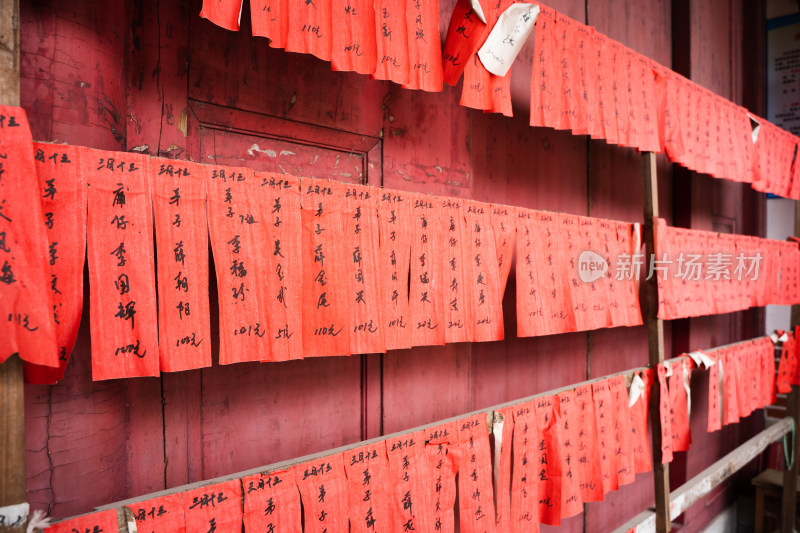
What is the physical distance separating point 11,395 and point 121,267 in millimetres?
258

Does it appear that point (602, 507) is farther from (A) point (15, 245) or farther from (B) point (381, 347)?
(A) point (15, 245)

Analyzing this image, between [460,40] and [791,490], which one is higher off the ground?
[460,40]

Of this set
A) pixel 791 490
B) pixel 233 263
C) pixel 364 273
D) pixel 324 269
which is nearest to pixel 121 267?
pixel 233 263

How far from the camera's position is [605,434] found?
1793mm

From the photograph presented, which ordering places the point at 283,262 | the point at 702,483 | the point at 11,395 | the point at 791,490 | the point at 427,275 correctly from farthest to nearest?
1. the point at 791,490
2. the point at 702,483
3. the point at 427,275
4. the point at 283,262
5. the point at 11,395

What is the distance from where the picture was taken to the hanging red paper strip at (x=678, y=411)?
2.11 metres

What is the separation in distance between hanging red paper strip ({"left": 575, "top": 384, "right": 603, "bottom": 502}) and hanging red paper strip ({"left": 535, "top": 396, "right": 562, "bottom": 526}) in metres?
0.14

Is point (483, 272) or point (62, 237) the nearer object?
point (62, 237)

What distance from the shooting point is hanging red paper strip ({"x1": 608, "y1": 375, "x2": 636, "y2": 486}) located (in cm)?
184

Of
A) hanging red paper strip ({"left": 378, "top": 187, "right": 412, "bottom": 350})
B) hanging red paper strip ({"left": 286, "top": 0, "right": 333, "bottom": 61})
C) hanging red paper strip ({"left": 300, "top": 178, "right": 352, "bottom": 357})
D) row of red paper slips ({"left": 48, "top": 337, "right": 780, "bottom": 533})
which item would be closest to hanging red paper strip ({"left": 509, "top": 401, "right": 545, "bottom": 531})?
row of red paper slips ({"left": 48, "top": 337, "right": 780, "bottom": 533})

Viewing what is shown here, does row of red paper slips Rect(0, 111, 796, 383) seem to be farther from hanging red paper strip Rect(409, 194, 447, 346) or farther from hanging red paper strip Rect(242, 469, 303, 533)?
hanging red paper strip Rect(242, 469, 303, 533)

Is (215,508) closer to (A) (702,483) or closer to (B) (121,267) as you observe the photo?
(B) (121,267)

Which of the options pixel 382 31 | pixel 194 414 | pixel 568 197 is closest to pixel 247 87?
pixel 382 31
